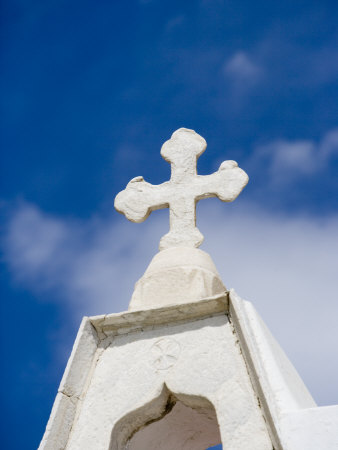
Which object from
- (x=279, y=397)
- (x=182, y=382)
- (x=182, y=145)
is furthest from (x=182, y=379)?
(x=182, y=145)

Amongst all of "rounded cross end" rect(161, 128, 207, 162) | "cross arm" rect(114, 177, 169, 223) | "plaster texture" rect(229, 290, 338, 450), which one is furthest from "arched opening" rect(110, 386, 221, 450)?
"rounded cross end" rect(161, 128, 207, 162)

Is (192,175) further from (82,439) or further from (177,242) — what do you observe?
(82,439)

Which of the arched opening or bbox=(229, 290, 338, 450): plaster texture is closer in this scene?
bbox=(229, 290, 338, 450): plaster texture

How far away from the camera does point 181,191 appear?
4168 millimetres

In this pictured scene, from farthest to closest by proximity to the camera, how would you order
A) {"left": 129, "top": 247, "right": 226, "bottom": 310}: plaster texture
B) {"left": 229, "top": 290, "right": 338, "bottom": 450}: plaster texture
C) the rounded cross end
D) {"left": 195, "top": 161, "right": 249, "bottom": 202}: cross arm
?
the rounded cross end < {"left": 195, "top": 161, "right": 249, "bottom": 202}: cross arm < {"left": 129, "top": 247, "right": 226, "bottom": 310}: plaster texture < {"left": 229, "top": 290, "right": 338, "bottom": 450}: plaster texture

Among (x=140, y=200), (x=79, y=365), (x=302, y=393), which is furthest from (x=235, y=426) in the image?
(x=140, y=200)

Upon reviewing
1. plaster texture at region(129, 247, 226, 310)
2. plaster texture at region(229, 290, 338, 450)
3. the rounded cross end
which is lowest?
plaster texture at region(229, 290, 338, 450)

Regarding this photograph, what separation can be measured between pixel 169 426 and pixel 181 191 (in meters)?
2.03

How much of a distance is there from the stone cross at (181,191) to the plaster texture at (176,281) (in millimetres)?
382

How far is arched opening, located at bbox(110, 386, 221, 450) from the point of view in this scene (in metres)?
2.66

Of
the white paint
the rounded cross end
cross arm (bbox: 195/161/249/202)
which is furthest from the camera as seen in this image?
the rounded cross end

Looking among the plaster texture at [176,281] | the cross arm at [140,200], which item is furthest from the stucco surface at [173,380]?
the cross arm at [140,200]

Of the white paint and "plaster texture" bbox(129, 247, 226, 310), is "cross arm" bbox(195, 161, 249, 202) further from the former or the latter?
the white paint

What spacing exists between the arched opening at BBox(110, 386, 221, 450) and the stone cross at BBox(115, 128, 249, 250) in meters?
1.41
